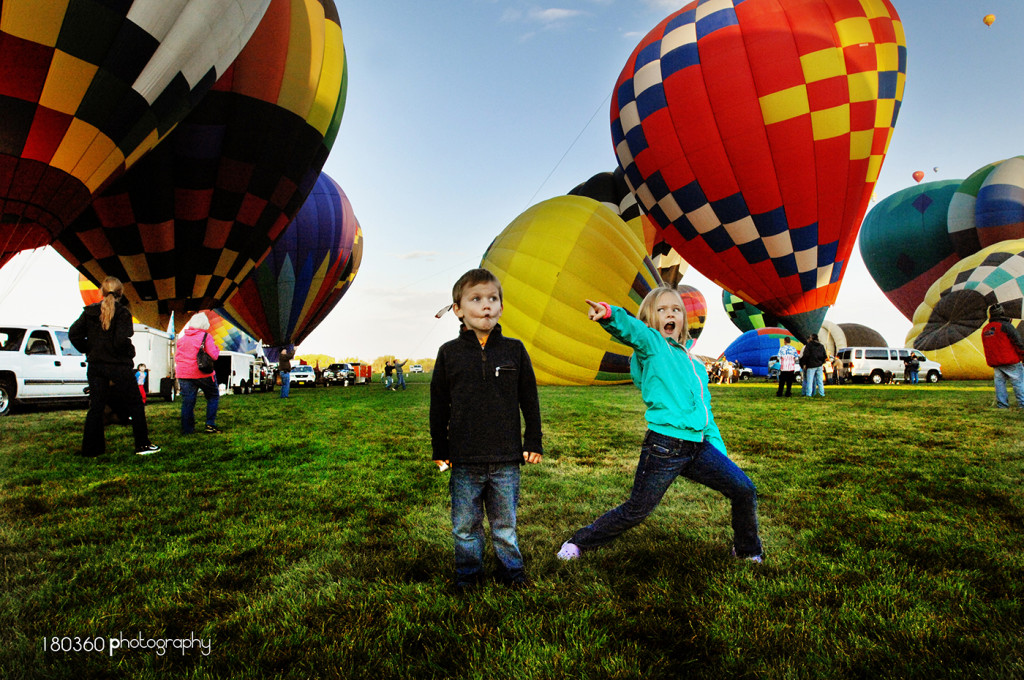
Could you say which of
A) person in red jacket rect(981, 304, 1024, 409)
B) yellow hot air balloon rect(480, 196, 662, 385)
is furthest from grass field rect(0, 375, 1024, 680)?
yellow hot air balloon rect(480, 196, 662, 385)

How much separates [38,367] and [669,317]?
39.7ft

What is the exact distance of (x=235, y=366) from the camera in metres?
18.2

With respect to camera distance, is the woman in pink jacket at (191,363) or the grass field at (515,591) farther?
the woman in pink jacket at (191,363)

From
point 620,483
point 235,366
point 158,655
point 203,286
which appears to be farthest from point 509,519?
point 235,366

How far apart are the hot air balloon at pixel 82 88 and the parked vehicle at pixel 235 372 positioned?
1043 cm

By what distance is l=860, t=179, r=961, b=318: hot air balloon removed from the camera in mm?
24953

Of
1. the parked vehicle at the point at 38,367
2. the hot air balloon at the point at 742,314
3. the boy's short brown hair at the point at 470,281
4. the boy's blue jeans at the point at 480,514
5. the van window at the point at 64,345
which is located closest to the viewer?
the boy's blue jeans at the point at 480,514

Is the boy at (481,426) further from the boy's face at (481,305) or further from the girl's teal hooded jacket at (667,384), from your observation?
the girl's teal hooded jacket at (667,384)

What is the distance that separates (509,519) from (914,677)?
140 cm

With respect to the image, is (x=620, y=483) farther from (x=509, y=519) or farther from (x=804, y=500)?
(x=509, y=519)

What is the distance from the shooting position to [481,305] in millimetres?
2281

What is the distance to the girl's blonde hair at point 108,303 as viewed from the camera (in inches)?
198

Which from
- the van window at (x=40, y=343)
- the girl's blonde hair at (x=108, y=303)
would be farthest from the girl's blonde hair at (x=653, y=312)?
the van window at (x=40, y=343)

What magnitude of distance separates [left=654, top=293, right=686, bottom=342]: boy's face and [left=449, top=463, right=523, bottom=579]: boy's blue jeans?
1064 mm
